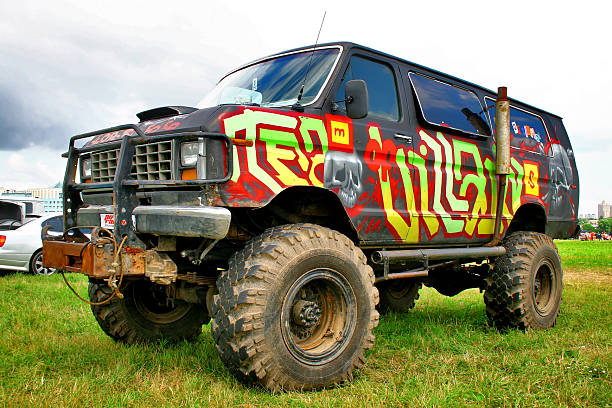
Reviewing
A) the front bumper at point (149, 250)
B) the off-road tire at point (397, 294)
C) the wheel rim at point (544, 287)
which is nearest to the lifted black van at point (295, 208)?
the front bumper at point (149, 250)

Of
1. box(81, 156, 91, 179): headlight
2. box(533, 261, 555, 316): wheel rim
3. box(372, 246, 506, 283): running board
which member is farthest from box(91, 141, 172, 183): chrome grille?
box(533, 261, 555, 316): wheel rim

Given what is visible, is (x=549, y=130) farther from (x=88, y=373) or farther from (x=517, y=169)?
(x=88, y=373)

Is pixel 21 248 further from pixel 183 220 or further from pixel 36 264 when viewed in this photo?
pixel 183 220

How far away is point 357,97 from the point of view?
4309mm

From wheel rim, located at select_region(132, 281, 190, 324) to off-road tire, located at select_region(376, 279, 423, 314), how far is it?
2953 millimetres

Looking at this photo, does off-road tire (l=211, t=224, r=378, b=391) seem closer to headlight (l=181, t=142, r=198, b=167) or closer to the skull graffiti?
the skull graffiti

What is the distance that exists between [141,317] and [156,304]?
214mm

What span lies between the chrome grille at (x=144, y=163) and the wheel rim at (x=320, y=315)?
1258mm

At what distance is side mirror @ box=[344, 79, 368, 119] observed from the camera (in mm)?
4297

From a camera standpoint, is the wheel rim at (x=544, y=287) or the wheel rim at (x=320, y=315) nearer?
the wheel rim at (x=320, y=315)

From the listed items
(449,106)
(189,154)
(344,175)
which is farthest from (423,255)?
(189,154)

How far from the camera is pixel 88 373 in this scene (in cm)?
409

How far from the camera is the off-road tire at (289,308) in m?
3.59

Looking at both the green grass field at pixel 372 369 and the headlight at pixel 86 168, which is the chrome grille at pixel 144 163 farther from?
the green grass field at pixel 372 369
